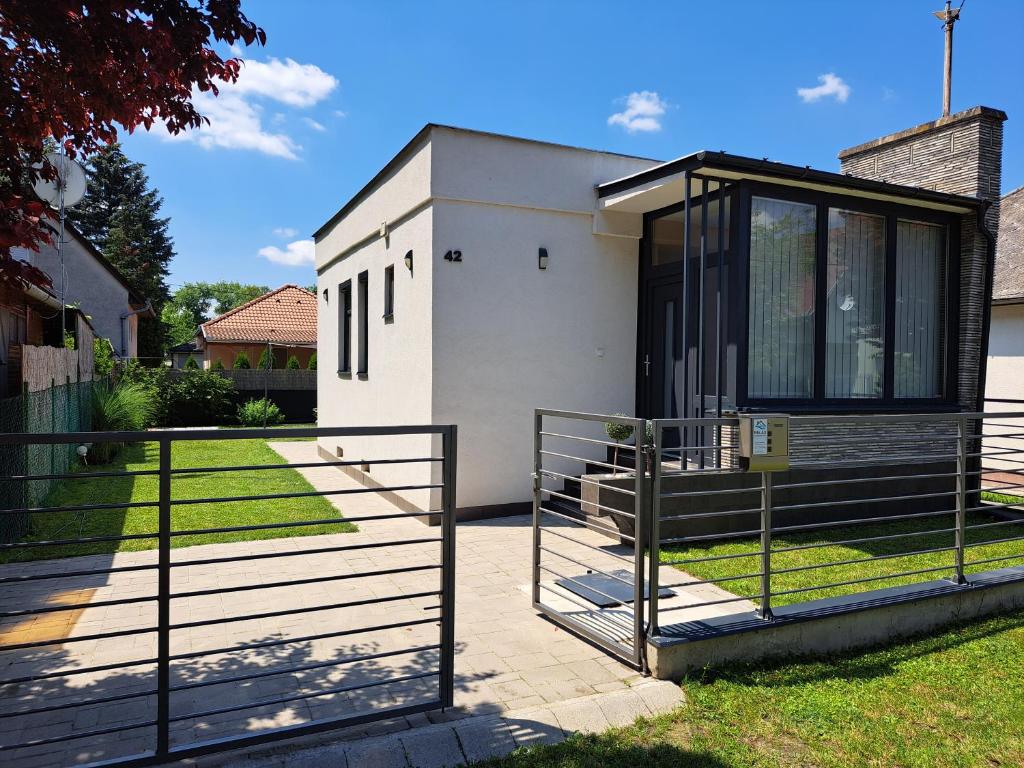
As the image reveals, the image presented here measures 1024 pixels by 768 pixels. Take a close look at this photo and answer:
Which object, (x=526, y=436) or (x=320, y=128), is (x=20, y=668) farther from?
(x=320, y=128)

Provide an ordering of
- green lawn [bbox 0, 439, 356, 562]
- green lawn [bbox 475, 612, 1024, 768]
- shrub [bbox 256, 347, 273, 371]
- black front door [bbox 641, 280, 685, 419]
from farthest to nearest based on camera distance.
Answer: shrub [bbox 256, 347, 273, 371]
black front door [bbox 641, 280, 685, 419]
green lawn [bbox 0, 439, 356, 562]
green lawn [bbox 475, 612, 1024, 768]

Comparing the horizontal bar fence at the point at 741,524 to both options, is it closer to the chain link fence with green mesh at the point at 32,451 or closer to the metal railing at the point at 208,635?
the metal railing at the point at 208,635

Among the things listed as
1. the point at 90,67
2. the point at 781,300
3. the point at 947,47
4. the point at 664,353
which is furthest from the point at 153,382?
the point at 947,47

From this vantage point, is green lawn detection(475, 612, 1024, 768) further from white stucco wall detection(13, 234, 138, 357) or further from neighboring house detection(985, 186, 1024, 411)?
white stucco wall detection(13, 234, 138, 357)

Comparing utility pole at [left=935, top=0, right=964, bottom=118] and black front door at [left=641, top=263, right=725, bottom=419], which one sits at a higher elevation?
utility pole at [left=935, top=0, right=964, bottom=118]

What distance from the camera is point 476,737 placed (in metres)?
3.14

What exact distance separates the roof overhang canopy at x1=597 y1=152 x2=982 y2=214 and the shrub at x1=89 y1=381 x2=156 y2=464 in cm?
976

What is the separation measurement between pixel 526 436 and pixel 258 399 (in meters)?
14.2

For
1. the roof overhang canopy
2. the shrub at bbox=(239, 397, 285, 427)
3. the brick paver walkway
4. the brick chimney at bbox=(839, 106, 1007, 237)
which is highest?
the brick chimney at bbox=(839, 106, 1007, 237)

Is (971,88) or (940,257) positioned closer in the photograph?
(940,257)

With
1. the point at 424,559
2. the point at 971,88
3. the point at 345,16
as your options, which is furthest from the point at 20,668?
the point at 971,88

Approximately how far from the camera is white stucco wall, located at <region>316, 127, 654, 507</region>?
8031mm

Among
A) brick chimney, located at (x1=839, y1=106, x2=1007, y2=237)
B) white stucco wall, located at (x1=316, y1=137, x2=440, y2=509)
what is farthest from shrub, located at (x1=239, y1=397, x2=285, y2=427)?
brick chimney, located at (x1=839, y1=106, x2=1007, y2=237)

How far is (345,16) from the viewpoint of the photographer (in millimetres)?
7109
